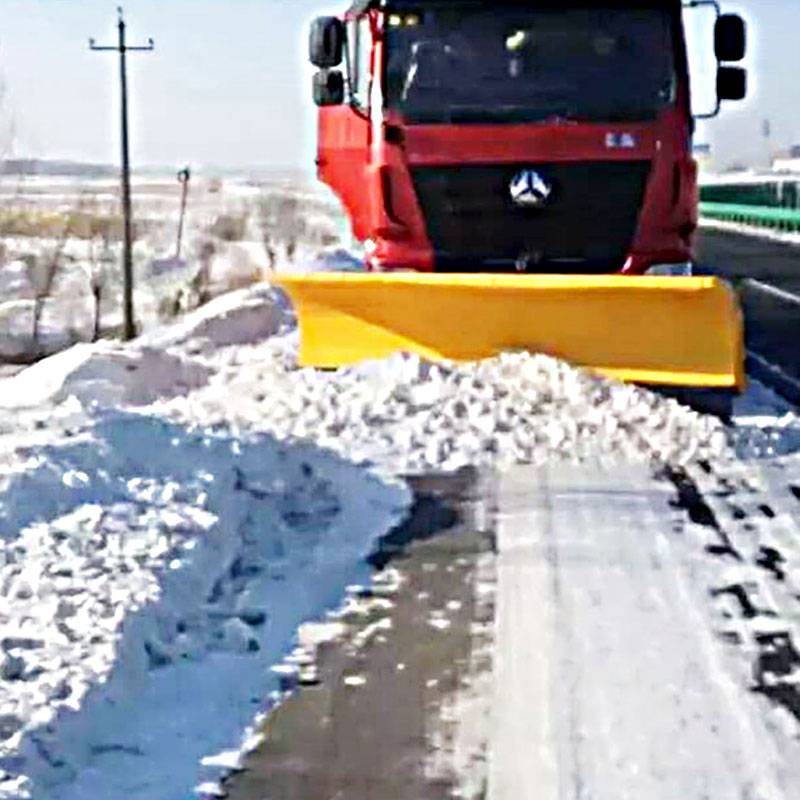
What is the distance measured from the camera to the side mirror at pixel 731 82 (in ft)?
40.4

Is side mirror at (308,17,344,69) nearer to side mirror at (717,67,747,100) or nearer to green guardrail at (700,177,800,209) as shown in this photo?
side mirror at (717,67,747,100)

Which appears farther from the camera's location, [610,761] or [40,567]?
[40,567]

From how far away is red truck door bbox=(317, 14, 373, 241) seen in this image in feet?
40.9

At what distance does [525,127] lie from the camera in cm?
1216

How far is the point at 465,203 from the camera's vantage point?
41.0 feet

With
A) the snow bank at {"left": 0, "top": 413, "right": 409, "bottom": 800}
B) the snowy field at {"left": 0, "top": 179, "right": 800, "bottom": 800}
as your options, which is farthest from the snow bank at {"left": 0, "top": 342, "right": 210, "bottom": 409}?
the snow bank at {"left": 0, "top": 413, "right": 409, "bottom": 800}

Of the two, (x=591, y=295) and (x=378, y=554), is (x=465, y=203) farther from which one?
(x=378, y=554)

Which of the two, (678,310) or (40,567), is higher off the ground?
(678,310)

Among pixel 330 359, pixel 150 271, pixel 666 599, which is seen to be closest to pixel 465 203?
pixel 330 359

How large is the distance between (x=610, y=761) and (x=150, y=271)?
49.3m

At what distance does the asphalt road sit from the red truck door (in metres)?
3.97

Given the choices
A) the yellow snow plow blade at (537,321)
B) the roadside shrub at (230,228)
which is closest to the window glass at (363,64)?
the yellow snow plow blade at (537,321)

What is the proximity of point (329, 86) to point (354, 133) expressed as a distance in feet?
2.78

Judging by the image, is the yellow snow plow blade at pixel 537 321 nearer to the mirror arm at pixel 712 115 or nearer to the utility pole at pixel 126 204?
the mirror arm at pixel 712 115
